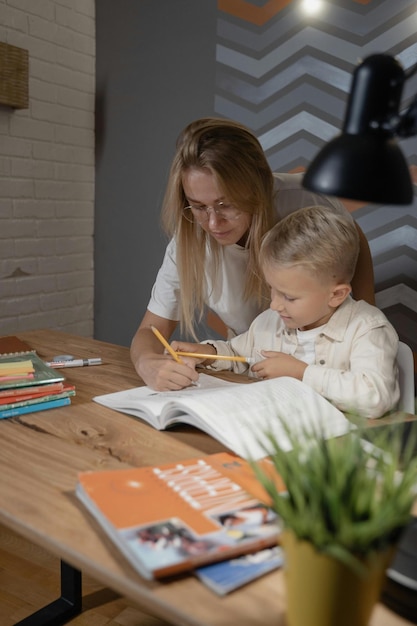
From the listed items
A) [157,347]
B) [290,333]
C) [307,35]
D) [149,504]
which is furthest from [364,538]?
[307,35]

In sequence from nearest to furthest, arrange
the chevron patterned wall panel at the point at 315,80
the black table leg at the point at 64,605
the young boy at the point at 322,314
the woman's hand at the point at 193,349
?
the young boy at the point at 322,314 → the woman's hand at the point at 193,349 → the black table leg at the point at 64,605 → the chevron patterned wall panel at the point at 315,80

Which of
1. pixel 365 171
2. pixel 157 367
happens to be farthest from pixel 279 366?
pixel 365 171

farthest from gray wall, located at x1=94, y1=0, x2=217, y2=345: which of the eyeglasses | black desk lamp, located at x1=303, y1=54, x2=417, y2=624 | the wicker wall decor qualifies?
black desk lamp, located at x1=303, y1=54, x2=417, y2=624

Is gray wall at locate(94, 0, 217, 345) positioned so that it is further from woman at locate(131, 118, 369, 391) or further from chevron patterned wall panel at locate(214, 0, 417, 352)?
woman at locate(131, 118, 369, 391)

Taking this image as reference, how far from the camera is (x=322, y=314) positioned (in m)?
1.38

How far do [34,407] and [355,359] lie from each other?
649 mm

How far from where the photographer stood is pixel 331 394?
121cm

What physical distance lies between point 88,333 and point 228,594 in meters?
2.86

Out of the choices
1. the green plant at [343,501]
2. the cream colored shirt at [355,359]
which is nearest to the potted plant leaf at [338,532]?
the green plant at [343,501]

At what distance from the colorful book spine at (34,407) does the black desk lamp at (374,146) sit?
728 millimetres

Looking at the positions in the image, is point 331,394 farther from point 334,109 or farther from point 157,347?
point 334,109

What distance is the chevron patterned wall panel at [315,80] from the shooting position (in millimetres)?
2389

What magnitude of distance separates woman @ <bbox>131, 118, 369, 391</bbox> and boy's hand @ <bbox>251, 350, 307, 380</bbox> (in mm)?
148

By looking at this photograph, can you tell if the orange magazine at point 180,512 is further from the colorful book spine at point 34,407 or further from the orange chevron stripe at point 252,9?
the orange chevron stripe at point 252,9
